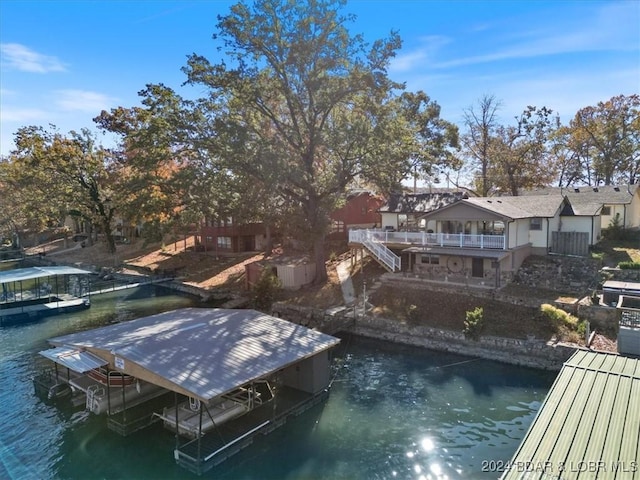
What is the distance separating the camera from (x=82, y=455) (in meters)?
12.6

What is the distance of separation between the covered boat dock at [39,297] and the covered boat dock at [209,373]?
609 inches

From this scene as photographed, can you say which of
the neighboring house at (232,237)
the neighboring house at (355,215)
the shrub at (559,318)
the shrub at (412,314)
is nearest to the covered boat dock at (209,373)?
the shrub at (412,314)

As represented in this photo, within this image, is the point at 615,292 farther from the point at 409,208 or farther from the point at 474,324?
the point at 409,208

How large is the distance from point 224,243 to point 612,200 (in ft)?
121

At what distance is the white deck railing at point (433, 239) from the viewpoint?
80.7 feet

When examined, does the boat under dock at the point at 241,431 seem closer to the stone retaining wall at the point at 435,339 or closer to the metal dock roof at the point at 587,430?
the stone retaining wall at the point at 435,339

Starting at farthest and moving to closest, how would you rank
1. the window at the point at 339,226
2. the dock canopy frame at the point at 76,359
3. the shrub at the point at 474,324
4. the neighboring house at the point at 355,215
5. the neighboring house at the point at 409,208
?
the window at the point at 339,226
the neighboring house at the point at 355,215
the neighboring house at the point at 409,208
the shrub at the point at 474,324
the dock canopy frame at the point at 76,359

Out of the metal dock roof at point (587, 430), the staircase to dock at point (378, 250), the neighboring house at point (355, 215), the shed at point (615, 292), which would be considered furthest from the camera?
the neighboring house at point (355, 215)

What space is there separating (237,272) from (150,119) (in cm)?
1602

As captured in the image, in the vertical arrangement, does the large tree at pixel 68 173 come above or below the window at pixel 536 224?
above

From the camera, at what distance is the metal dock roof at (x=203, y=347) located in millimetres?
12297

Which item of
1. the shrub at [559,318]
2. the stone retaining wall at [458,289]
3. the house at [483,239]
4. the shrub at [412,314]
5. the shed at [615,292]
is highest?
the house at [483,239]

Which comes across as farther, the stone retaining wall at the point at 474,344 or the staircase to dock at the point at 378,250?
the staircase to dock at the point at 378,250

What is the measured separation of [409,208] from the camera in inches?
1287
